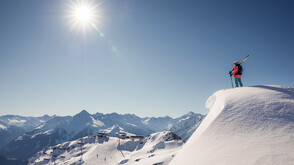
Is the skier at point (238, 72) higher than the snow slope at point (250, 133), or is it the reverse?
the skier at point (238, 72)

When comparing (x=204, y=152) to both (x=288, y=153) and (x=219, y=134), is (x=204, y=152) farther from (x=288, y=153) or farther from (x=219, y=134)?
(x=288, y=153)

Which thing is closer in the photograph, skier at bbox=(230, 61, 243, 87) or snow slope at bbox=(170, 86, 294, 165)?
snow slope at bbox=(170, 86, 294, 165)

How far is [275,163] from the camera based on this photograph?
238 centimetres

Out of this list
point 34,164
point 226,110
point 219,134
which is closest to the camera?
point 219,134

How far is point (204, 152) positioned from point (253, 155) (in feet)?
3.23

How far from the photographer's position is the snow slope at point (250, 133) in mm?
2674

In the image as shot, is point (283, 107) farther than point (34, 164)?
No

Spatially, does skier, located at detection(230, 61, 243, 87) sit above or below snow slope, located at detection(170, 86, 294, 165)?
above

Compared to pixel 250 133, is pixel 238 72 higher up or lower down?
higher up

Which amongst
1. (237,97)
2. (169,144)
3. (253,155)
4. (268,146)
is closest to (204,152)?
(253,155)

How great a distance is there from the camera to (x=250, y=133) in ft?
11.0

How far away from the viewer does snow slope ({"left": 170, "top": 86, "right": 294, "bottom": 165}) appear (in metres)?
2.67

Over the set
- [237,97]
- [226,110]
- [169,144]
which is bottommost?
[169,144]

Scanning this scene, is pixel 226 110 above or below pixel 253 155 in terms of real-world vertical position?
above
